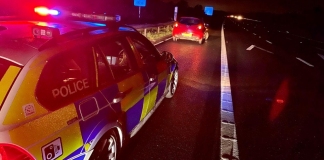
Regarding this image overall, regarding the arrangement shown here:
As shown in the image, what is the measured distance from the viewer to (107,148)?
9.91ft

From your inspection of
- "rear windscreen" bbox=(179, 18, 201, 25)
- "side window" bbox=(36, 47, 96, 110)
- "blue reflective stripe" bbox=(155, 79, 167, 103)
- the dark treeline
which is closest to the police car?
"side window" bbox=(36, 47, 96, 110)

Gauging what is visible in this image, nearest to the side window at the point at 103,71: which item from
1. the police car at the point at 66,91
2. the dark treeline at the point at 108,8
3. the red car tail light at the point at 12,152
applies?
the police car at the point at 66,91

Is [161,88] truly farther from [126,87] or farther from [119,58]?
[126,87]

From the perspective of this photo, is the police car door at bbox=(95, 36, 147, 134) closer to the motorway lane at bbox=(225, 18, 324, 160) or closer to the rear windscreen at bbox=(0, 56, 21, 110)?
the rear windscreen at bbox=(0, 56, 21, 110)

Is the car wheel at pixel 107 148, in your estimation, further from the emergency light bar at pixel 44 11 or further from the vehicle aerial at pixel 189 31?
the vehicle aerial at pixel 189 31

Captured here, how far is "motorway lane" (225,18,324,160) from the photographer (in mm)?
4158

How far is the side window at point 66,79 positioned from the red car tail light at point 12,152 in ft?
1.14

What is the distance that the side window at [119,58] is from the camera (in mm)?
3236

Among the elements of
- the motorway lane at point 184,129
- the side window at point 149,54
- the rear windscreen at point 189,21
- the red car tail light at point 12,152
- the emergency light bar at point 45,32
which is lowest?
the motorway lane at point 184,129

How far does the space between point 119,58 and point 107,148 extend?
4.71 feet

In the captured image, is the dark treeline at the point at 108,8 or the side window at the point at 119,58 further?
the dark treeline at the point at 108,8

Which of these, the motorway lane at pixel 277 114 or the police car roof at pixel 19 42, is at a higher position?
the police car roof at pixel 19 42

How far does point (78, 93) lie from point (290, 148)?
120 inches

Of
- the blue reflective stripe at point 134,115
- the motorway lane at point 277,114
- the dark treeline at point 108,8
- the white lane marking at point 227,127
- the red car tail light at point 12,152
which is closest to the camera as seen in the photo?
the red car tail light at point 12,152
